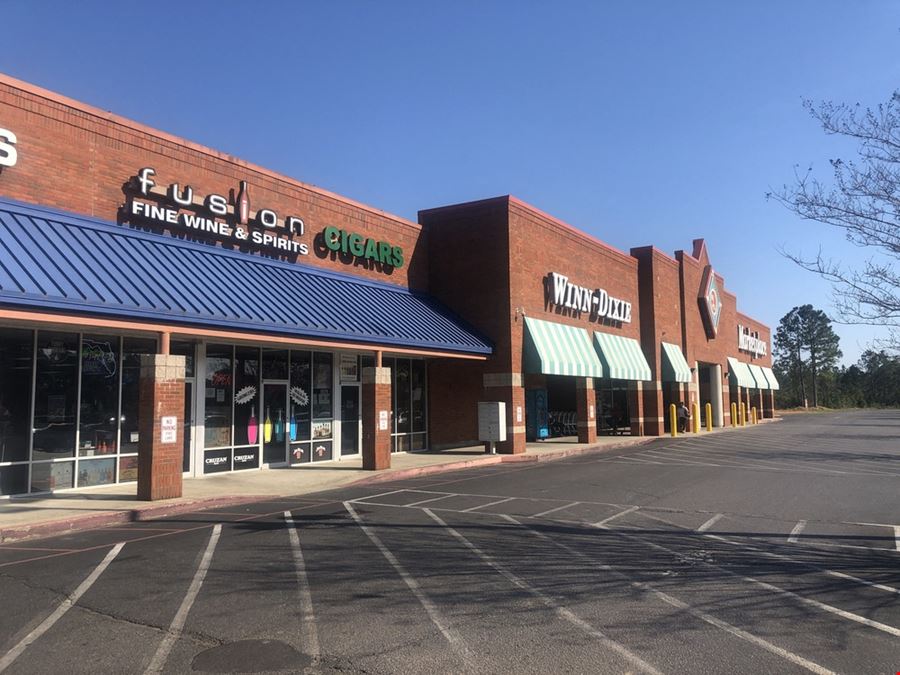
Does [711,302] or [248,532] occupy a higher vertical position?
[711,302]

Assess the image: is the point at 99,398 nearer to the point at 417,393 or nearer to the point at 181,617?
the point at 181,617

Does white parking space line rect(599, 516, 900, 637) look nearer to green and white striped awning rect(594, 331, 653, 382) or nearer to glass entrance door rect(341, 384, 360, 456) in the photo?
glass entrance door rect(341, 384, 360, 456)

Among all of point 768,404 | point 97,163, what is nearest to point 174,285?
point 97,163

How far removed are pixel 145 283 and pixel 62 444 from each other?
358cm

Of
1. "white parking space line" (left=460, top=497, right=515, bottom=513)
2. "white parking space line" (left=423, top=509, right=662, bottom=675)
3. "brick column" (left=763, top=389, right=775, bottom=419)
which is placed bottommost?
"white parking space line" (left=423, top=509, right=662, bottom=675)

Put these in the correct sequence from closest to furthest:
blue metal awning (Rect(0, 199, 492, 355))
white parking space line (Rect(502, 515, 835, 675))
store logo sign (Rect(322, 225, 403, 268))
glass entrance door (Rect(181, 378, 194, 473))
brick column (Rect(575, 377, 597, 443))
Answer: white parking space line (Rect(502, 515, 835, 675)) < blue metal awning (Rect(0, 199, 492, 355)) < glass entrance door (Rect(181, 378, 194, 473)) < store logo sign (Rect(322, 225, 403, 268)) < brick column (Rect(575, 377, 597, 443))

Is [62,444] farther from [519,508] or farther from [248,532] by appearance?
[519,508]

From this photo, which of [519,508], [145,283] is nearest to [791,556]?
[519,508]

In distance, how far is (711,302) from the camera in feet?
140

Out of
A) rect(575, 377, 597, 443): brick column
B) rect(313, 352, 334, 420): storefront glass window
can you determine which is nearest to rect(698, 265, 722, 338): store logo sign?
rect(575, 377, 597, 443): brick column

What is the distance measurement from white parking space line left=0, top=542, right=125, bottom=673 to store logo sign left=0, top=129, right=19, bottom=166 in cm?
802

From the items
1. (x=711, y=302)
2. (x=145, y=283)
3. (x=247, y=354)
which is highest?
(x=711, y=302)

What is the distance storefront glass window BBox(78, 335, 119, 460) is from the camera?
1371 cm

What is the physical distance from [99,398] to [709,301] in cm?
3661
